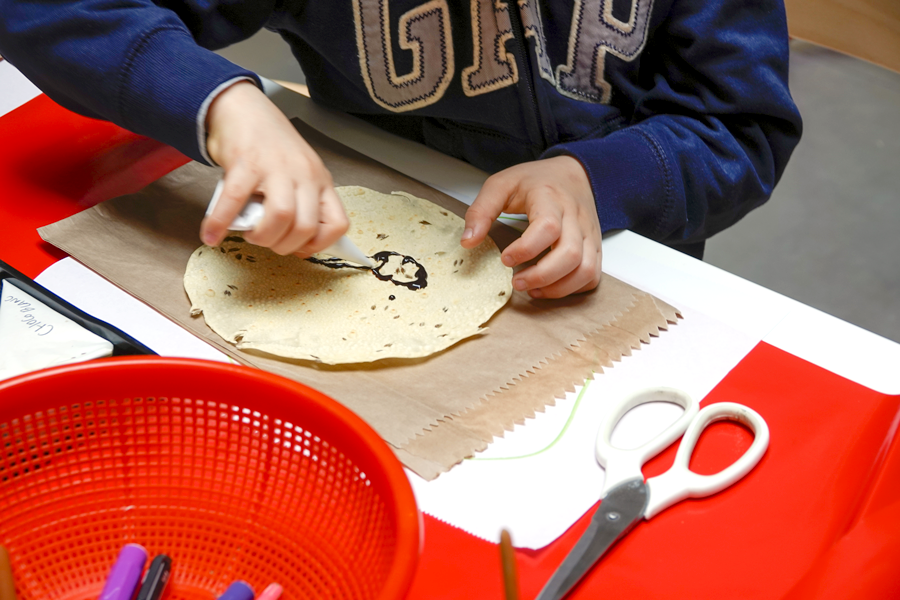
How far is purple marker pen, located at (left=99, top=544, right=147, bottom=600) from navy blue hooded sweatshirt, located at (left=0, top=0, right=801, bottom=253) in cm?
39

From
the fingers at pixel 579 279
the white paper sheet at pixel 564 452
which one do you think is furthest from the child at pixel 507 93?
the white paper sheet at pixel 564 452

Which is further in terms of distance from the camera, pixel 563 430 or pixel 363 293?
pixel 363 293

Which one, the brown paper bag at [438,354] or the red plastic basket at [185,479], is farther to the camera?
the brown paper bag at [438,354]

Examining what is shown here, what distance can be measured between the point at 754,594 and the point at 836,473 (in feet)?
0.40

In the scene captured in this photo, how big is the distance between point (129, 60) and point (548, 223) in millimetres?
408

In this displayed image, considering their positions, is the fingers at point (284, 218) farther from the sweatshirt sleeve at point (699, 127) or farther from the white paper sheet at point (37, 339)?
the sweatshirt sleeve at point (699, 127)

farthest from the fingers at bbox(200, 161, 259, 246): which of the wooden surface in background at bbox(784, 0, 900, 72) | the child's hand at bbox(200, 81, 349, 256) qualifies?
the wooden surface in background at bbox(784, 0, 900, 72)

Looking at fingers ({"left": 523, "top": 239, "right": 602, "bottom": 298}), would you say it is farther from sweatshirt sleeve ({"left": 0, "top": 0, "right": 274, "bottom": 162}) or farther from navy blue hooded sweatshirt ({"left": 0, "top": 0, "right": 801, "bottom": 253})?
sweatshirt sleeve ({"left": 0, "top": 0, "right": 274, "bottom": 162})

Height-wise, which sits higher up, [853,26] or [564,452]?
[853,26]

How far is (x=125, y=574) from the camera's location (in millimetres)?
376

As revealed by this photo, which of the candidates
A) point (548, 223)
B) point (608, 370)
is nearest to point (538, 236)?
point (548, 223)

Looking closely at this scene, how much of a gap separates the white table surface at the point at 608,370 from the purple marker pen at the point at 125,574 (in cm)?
18

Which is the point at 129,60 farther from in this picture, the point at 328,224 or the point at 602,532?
the point at 602,532

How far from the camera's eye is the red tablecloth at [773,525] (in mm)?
419
